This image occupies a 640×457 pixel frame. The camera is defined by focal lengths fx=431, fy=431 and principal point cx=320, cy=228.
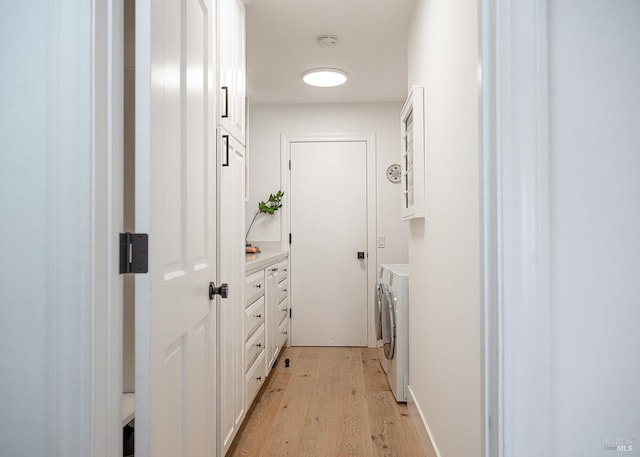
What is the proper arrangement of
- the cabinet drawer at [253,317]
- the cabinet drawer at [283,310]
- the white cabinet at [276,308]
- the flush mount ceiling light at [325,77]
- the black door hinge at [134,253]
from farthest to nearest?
the cabinet drawer at [283,310] < the flush mount ceiling light at [325,77] < the white cabinet at [276,308] < the cabinet drawer at [253,317] < the black door hinge at [134,253]

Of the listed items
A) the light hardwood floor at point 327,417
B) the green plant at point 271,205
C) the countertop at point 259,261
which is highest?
the green plant at point 271,205

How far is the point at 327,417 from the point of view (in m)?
2.66

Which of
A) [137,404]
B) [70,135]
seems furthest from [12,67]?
[137,404]

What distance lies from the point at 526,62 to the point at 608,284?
1.51 ft

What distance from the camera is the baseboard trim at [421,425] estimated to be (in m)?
2.04

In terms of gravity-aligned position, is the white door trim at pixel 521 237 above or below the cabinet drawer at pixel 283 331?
above

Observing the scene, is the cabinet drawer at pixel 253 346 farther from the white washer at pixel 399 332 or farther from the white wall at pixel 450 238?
the white wall at pixel 450 238

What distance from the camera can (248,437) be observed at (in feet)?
7.80

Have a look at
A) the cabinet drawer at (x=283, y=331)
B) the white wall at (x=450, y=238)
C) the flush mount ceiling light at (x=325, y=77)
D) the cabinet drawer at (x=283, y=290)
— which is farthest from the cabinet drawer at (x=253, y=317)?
the flush mount ceiling light at (x=325, y=77)

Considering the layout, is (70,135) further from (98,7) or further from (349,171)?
(349,171)

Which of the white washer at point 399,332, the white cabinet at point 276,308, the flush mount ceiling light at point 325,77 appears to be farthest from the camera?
the flush mount ceiling light at point 325,77

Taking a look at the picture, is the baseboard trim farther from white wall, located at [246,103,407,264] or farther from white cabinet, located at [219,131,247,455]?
white wall, located at [246,103,407,264]

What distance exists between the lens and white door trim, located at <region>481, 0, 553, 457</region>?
82 centimetres

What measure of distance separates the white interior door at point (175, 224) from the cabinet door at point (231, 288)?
0.91ft
